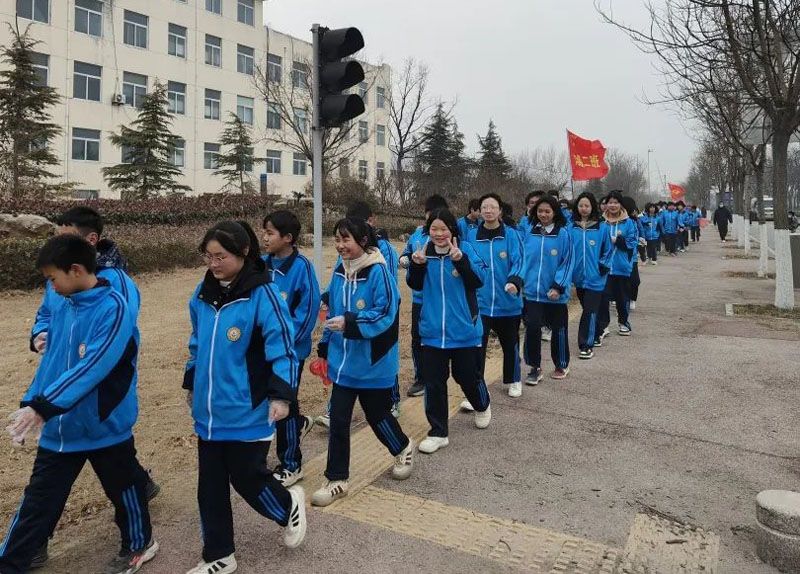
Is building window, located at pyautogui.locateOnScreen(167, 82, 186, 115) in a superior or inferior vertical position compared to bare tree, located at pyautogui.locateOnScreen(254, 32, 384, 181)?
superior

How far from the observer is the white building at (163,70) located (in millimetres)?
27469

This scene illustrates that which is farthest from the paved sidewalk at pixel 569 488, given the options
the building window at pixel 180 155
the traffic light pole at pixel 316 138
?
the building window at pixel 180 155

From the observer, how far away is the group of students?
262 centimetres

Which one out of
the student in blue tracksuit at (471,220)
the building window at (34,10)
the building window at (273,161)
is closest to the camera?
the student in blue tracksuit at (471,220)

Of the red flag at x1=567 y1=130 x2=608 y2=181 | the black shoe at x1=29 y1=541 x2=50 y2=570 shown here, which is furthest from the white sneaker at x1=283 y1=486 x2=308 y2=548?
the red flag at x1=567 y1=130 x2=608 y2=181

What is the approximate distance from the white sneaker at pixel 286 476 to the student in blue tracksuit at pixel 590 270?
4.22 metres

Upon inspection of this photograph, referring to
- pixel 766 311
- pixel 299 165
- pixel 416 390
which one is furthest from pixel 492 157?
pixel 416 390

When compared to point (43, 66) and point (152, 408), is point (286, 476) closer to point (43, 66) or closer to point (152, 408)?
point (152, 408)

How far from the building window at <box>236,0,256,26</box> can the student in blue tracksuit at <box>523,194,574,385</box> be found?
115ft

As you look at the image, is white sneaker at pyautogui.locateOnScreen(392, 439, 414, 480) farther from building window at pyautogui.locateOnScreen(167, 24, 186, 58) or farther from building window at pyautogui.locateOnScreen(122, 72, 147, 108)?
building window at pyautogui.locateOnScreen(167, 24, 186, 58)

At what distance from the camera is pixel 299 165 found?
41250 mm

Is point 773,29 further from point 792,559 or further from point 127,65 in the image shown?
point 127,65

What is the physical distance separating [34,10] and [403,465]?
99.0ft

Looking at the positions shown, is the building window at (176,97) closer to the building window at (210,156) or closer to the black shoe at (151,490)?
the building window at (210,156)
